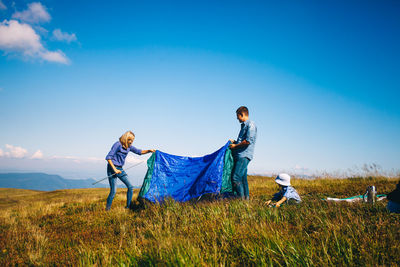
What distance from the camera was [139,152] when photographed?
710cm

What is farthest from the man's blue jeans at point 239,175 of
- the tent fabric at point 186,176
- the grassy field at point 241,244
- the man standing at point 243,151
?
the grassy field at point 241,244

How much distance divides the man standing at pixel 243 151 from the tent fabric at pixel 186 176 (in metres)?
0.46

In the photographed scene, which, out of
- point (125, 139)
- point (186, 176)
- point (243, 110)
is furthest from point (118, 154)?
point (243, 110)

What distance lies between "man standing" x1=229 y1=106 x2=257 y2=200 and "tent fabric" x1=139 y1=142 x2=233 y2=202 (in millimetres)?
465

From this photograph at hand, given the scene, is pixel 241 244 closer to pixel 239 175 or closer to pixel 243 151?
pixel 239 175

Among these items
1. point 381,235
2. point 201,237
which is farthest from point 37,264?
point 381,235

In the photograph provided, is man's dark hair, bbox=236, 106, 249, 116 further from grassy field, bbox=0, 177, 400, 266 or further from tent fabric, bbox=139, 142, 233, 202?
grassy field, bbox=0, 177, 400, 266

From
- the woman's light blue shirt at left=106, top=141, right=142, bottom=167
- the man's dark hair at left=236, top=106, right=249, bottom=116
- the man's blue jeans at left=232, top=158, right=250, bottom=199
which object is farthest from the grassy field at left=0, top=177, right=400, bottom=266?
the man's dark hair at left=236, top=106, right=249, bottom=116

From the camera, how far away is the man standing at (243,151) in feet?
18.4

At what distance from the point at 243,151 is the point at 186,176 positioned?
6.83 feet

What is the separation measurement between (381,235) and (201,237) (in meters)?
→ 2.15

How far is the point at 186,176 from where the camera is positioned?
6.64m

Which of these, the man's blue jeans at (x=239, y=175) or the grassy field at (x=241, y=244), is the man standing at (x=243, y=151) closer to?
the man's blue jeans at (x=239, y=175)

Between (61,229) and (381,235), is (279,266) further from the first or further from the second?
(61,229)
